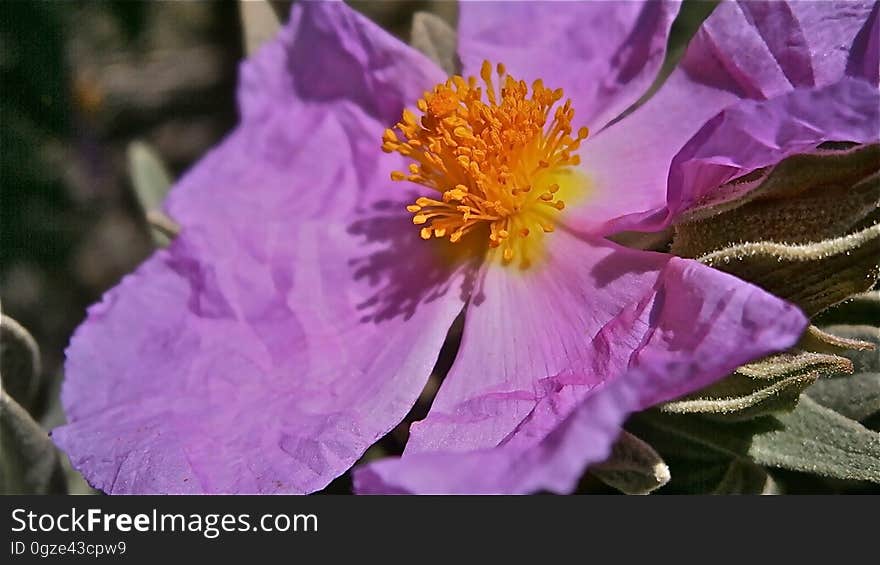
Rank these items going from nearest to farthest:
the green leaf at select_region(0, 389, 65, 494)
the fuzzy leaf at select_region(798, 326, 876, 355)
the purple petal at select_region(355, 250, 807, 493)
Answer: the purple petal at select_region(355, 250, 807, 493), the fuzzy leaf at select_region(798, 326, 876, 355), the green leaf at select_region(0, 389, 65, 494)

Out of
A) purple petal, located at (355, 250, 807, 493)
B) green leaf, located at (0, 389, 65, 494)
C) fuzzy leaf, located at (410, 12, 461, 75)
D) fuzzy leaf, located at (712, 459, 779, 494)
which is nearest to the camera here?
purple petal, located at (355, 250, 807, 493)

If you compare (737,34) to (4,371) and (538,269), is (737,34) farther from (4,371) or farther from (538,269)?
(4,371)

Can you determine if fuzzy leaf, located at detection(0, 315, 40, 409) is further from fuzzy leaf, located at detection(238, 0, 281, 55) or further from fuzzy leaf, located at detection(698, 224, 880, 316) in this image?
fuzzy leaf, located at detection(698, 224, 880, 316)

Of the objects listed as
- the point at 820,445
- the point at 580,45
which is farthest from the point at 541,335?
the point at 580,45

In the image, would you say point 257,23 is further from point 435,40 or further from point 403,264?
point 403,264

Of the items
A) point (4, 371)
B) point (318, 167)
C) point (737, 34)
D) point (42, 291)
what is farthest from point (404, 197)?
point (42, 291)

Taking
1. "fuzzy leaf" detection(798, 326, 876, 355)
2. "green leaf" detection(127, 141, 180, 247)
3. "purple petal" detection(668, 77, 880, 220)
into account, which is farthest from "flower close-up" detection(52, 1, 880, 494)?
"green leaf" detection(127, 141, 180, 247)

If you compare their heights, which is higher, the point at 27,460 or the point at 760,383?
the point at 760,383
